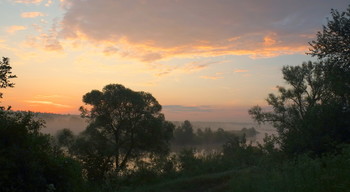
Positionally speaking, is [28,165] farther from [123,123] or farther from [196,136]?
[196,136]

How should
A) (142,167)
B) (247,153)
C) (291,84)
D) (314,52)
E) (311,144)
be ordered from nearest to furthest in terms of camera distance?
(311,144) → (314,52) → (142,167) → (247,153) → (291,84)

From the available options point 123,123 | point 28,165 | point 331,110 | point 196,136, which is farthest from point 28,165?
point 196,136

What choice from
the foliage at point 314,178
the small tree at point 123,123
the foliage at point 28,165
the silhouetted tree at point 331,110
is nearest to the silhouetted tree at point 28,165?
the foliage at point 28,165

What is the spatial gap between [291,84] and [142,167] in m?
21.4

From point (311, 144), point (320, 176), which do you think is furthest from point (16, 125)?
point (311, 144)

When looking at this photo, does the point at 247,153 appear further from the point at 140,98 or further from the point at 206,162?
the point at 140,98

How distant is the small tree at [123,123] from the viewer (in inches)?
1278

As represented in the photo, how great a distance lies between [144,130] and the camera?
107ft

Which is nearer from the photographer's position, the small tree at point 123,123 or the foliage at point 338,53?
the foliage at point 338,53

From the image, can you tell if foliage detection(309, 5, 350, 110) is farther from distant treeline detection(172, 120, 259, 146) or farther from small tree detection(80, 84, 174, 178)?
distant treeline detection(172, 120, 259, 146)

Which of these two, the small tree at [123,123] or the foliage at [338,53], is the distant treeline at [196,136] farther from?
the foliage at [338,53]

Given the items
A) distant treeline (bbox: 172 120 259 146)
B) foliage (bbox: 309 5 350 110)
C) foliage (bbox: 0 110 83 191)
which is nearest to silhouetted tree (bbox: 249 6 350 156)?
foliage (bbox: 309 5 350 110)

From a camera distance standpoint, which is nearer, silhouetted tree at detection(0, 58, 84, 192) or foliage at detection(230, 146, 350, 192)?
silhouetted tree at detection(0, 58, 84, 192)

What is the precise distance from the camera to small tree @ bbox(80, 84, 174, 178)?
32.5m
